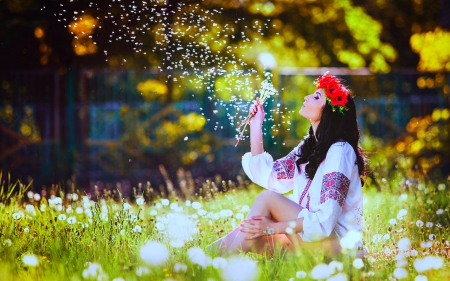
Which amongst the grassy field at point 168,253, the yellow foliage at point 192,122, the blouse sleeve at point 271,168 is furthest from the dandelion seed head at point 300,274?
the yellow foliage at point 192,122

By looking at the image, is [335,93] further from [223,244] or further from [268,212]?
[223,244]

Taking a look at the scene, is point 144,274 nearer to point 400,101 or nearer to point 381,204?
point 381,204

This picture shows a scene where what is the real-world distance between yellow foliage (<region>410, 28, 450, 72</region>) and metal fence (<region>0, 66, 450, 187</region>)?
1.17 meters

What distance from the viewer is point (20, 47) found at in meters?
11.9

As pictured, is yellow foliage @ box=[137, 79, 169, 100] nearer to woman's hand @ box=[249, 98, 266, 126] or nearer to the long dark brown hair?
woman's hand @ box=[249, 98, 266, 126]

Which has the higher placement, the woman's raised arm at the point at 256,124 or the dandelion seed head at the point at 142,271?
the woman's raised arm at the point at 256,124

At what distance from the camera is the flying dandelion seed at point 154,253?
3.99m

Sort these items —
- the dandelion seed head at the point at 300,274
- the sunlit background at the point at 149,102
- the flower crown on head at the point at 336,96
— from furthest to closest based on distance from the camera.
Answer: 1. the sunlit background at the point at 149,102
2. the flower crown on head at the point at 336,96
3. the dandelion seed head at the point at 300,274

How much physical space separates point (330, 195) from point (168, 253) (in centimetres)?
99

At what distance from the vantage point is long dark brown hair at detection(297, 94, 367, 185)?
13.9ft

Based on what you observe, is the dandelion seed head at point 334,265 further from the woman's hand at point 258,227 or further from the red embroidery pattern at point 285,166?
the red embroidery pattern at point 285,166

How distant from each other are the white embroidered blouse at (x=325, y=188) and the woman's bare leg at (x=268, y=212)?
0.08m

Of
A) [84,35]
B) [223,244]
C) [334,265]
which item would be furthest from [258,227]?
[84,35]

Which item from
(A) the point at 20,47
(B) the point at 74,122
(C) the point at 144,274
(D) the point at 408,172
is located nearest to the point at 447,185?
(D) the point at 408,172
